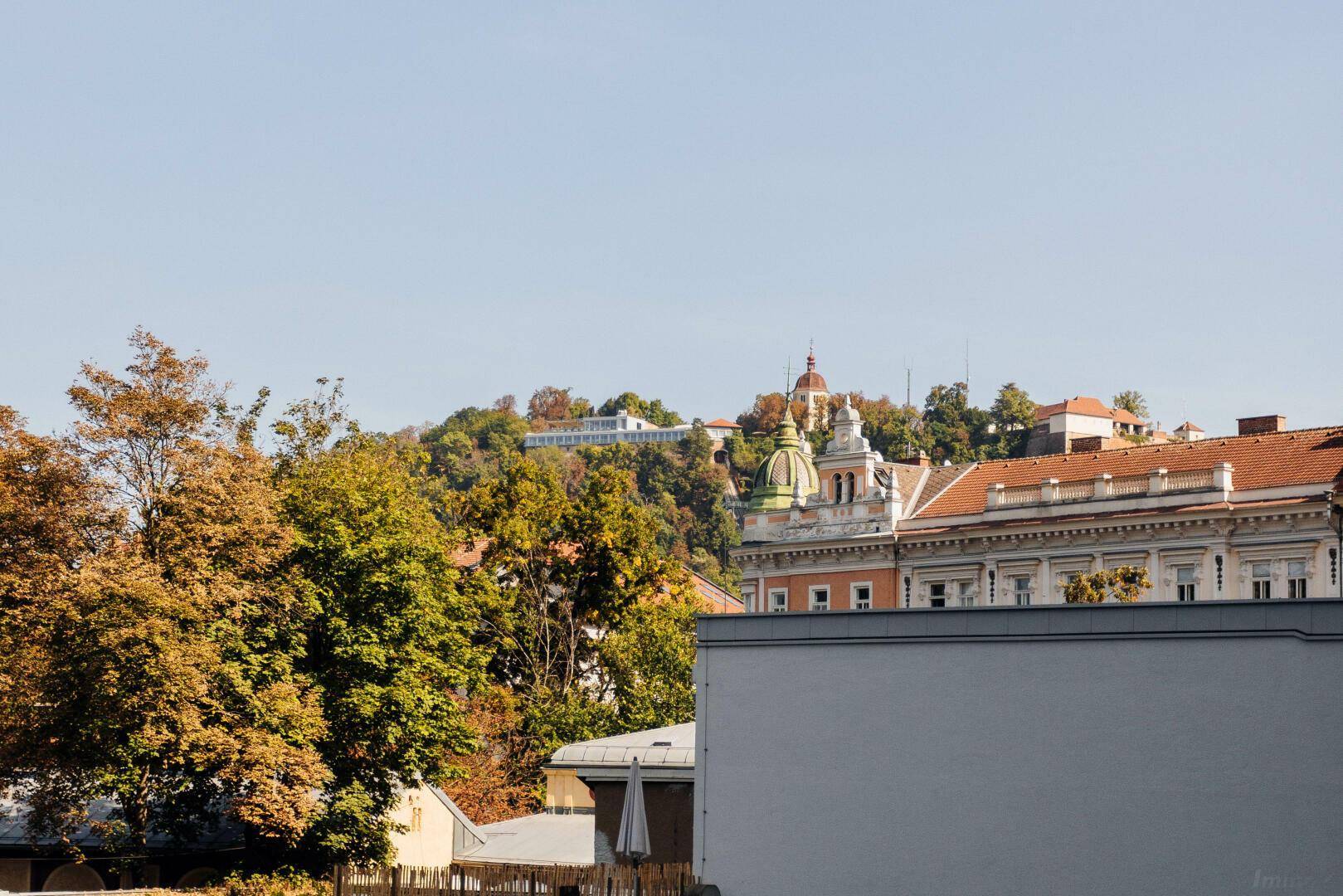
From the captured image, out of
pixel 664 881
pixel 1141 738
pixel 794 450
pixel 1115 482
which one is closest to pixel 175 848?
pixel 664 881

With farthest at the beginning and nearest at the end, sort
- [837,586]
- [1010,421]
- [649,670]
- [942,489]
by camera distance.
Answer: [1010,421], [942,489], [837,586], [649,670]

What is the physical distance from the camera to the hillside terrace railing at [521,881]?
24.0m

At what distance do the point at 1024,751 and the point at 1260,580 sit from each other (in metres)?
34.2

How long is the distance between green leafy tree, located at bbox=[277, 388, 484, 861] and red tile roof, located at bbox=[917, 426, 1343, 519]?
2713 centimetres

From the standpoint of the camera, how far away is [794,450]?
74125 mm

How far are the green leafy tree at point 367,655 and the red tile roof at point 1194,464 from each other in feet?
89.0

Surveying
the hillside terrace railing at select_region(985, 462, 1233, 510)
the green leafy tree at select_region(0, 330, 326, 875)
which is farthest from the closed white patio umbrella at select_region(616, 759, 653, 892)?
the hillside terrace railing at select_region(985, 462, 1233, 510)

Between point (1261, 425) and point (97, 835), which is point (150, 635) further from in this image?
point (1261, 425)

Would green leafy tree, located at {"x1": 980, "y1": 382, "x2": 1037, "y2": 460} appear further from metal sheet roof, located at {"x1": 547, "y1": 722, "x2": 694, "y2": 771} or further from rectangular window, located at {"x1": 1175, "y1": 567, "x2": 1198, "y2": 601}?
metal sheet roof, located at {"x1": 547, "y1": 722, "x2": 694, "y2": 771}

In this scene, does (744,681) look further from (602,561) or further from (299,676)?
(602,561)

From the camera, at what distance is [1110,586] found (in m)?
53.0

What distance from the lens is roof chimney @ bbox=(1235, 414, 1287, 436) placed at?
64.3 m

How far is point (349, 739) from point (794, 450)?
3915 centimetres

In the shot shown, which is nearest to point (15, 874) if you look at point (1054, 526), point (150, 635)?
point (150, 635)
